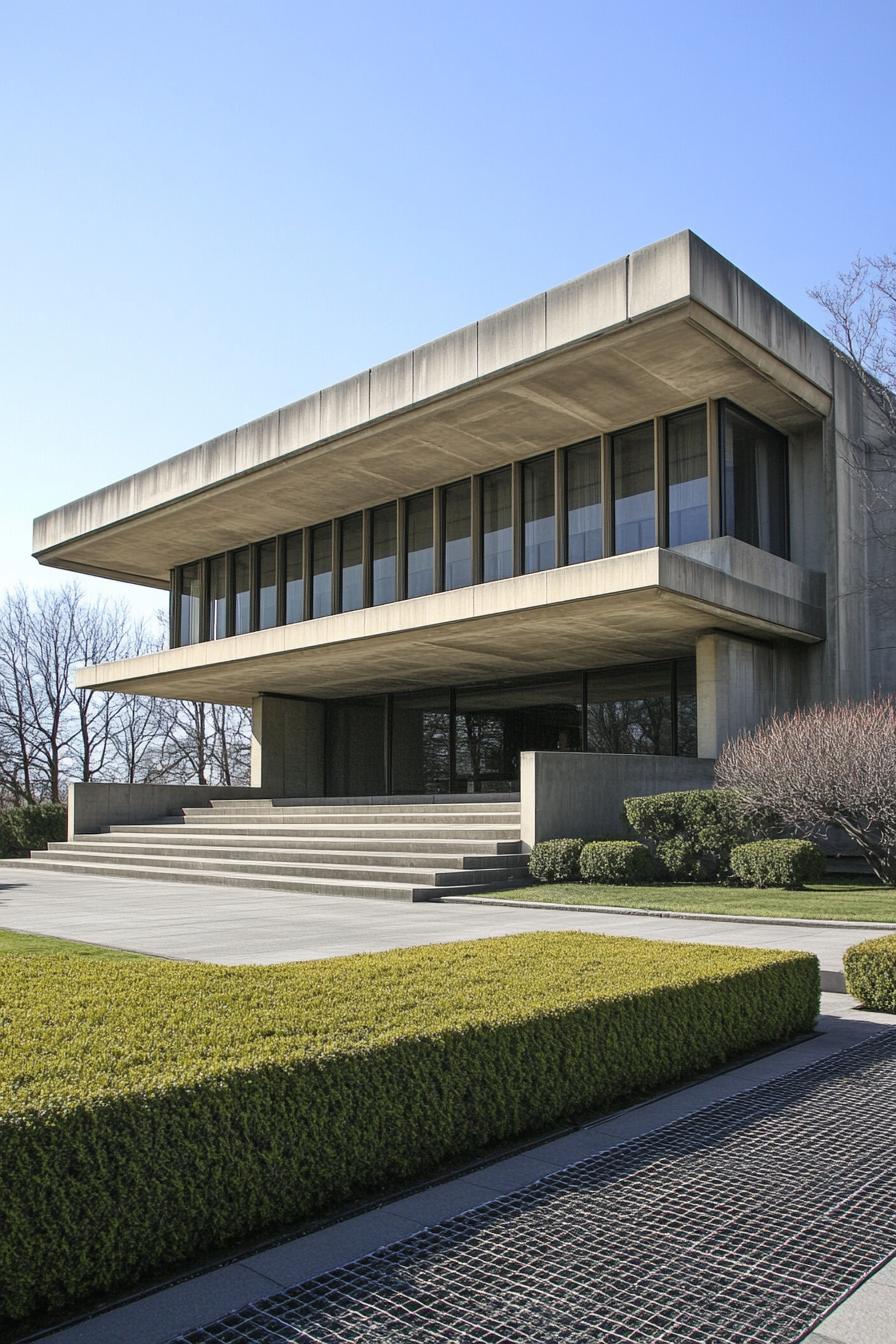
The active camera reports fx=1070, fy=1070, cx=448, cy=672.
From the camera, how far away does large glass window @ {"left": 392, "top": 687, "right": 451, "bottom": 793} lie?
30.3 meters

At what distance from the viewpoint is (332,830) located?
22719 millimetres

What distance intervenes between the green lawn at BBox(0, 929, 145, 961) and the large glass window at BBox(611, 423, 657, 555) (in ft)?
49.0

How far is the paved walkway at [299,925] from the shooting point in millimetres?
10461

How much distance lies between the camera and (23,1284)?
325 centimetres

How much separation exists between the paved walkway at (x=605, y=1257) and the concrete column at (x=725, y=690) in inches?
619

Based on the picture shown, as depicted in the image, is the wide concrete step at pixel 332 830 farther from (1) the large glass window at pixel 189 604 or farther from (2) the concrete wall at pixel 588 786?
(1) the large glass window at pixel 189 604

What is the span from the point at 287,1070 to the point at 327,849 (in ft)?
57.3

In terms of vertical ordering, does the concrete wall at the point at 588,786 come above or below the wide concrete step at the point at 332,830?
above

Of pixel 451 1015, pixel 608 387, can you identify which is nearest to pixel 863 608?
pixel 608 387

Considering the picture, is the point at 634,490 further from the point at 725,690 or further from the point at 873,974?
the point at 873,974

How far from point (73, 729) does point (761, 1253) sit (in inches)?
1998

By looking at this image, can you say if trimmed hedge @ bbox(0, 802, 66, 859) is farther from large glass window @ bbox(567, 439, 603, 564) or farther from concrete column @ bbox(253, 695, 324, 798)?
large glass window @ bbox(567, 439, 603, 564)

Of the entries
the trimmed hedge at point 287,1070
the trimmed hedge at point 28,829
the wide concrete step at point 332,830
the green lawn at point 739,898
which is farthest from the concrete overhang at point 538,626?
Result: the trimmed hedge at point 287,1070

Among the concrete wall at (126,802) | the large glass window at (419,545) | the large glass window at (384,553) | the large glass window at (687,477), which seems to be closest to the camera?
the large glass window at (687,477)
